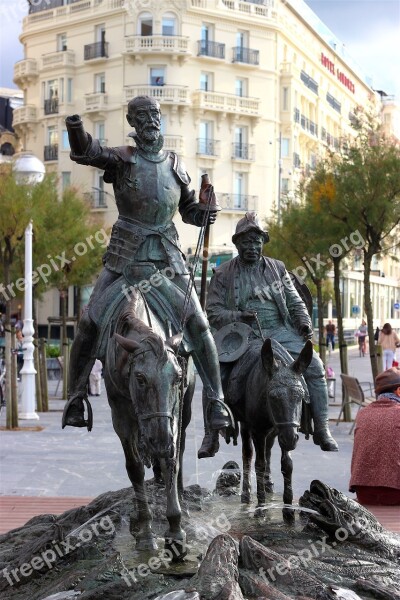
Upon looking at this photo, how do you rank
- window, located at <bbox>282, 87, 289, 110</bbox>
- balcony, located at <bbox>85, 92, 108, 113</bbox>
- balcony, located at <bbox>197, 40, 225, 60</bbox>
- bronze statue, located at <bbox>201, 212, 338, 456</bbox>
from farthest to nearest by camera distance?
1. window, located at <bbox>282, 87, 289, 110</bbox>
2. balcony, located at <bbox>197, 40, 225, 60</bbox>
3. balcony, located at <bbox>85, 92, 108, 113</bbox>
4. bronze statue, located at <bbox>201, 212, 338, 456</bbox>

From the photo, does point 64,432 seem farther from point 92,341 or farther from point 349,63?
point 349,63

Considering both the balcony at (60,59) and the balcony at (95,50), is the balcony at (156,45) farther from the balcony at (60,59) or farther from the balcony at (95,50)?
the balcony at (60,59)

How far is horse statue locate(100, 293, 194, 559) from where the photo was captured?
514 centimetres

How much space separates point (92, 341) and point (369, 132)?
12.4 metres

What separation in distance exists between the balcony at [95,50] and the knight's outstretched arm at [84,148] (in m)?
41.2

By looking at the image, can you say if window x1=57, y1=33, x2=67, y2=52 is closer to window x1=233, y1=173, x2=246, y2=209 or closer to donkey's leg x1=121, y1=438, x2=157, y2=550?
window x1=233, y1=173, x2=246, y2=209

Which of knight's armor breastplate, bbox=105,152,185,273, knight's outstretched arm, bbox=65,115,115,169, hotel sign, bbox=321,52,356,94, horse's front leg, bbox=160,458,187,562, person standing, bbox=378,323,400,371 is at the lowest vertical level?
horse's front leg, bbox=160,458,187,562

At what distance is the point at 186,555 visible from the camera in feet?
18.8

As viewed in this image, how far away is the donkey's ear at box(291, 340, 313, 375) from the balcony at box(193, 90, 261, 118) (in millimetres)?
39880

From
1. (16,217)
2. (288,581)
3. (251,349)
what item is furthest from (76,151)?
(16,217)

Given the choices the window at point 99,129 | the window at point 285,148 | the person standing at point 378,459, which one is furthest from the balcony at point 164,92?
the person standing at point 378,459

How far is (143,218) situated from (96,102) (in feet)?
132

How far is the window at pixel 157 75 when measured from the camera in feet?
149

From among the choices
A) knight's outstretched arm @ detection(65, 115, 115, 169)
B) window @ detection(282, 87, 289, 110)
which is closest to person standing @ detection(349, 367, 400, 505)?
knight's outstretched arm @ detection(65, 115, 115, 169)
